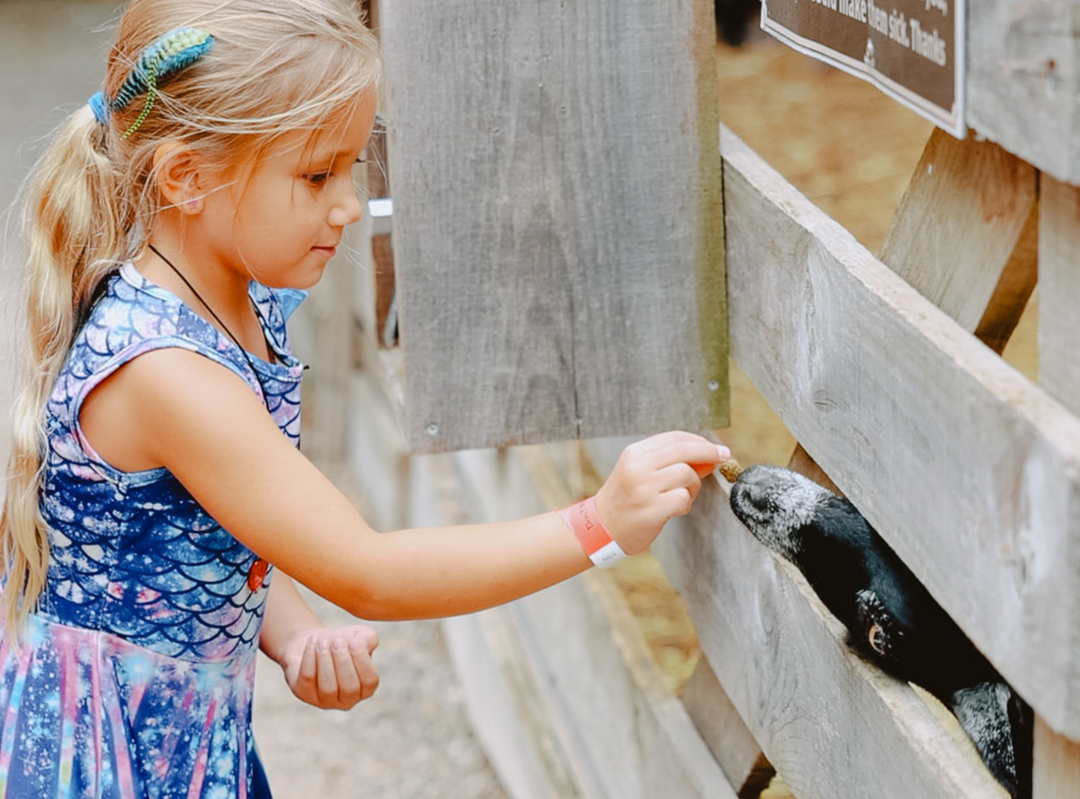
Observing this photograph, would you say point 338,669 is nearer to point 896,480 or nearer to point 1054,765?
point 896,480

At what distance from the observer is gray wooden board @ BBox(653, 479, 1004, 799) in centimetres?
122

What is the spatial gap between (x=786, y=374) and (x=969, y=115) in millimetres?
569

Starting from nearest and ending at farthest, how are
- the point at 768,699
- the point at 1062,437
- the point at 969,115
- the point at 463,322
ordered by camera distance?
the point at 1062,437
the point at 969,115
the point at 768,699
the point at 463,322

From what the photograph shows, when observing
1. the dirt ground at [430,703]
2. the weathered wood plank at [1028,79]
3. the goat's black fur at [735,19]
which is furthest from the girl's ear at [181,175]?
the goat's black fur at [735,19]

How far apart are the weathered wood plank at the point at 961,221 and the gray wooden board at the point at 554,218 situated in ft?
1.57

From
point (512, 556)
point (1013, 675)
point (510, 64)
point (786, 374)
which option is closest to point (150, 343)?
point (512, 556)

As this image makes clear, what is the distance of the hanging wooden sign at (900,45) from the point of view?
102 centimetres

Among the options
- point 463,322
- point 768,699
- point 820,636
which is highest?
point 463,322

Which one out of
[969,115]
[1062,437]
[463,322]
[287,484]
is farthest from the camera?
[463,322]

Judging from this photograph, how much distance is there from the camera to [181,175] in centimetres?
152

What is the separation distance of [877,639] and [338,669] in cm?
70

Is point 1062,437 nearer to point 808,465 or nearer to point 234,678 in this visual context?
point 808,465

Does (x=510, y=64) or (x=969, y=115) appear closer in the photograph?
(x=969, y=115)

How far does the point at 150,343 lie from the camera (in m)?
1.47
